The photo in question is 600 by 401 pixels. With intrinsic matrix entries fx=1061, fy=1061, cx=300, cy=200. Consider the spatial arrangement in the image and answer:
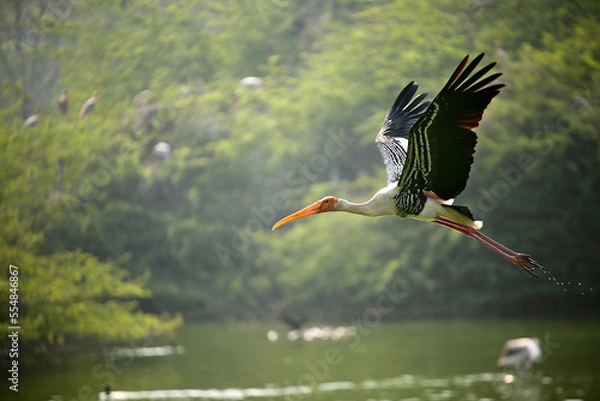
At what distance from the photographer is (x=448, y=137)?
8.13m

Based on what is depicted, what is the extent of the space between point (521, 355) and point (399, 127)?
836 centimetres

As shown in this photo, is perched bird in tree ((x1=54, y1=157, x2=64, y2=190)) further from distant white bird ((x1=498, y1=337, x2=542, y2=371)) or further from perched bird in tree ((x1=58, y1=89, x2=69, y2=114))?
distant white bird ((x1=498, y1=337, x2=542, y2=371))

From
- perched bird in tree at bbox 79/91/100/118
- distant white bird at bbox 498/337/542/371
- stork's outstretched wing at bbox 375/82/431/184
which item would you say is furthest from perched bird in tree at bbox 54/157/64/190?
stork's outstretched wing at bbox 375/82/431/184

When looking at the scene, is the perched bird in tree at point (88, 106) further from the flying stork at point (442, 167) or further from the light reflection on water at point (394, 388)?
the flying stork at point (442, 167)

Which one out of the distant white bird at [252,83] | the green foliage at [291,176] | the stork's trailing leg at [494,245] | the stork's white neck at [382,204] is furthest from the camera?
the distant white bird at [252,83]

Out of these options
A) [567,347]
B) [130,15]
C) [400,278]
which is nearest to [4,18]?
[130,15]

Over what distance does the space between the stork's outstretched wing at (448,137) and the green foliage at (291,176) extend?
1218 cm

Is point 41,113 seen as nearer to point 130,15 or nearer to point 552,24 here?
point 130,15

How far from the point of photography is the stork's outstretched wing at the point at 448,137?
7.76 m

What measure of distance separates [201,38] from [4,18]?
266 inches

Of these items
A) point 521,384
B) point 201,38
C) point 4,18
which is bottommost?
point 201,38

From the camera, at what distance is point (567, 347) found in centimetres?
1966

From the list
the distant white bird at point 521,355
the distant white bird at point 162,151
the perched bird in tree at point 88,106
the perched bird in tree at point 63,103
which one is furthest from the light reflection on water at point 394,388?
the perched bird in tree at point 63,103

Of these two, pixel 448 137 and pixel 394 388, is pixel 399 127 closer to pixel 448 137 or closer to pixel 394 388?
pixel 448 137
